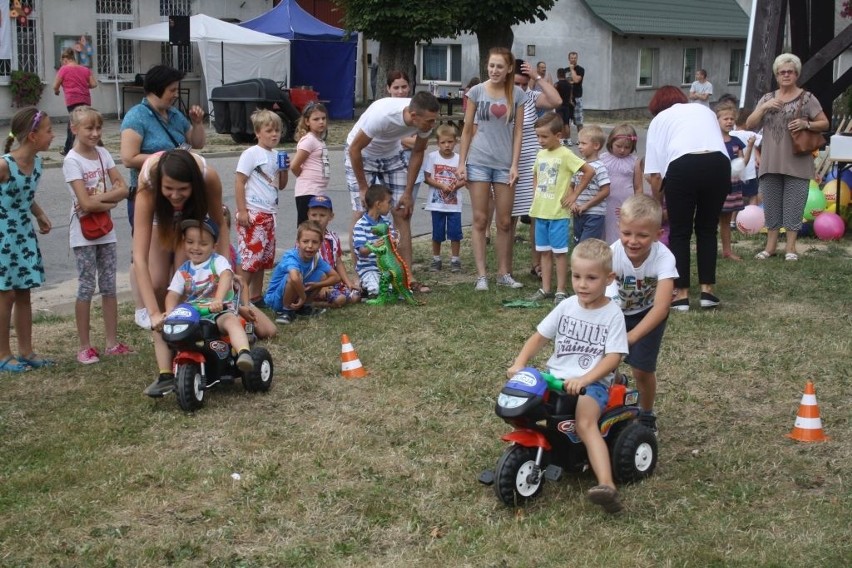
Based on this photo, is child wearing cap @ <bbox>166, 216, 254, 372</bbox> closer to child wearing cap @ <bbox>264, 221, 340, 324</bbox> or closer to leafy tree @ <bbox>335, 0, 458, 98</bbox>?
child wearing cap @ <bbox>264, 221, 340, 324</bbox>

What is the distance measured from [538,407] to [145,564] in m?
1.69

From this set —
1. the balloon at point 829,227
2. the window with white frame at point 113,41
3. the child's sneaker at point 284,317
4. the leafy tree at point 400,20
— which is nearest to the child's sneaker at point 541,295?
the child's sneaker at point 284,317

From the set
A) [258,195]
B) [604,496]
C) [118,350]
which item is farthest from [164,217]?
[604,496]

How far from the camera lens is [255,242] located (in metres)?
8.47

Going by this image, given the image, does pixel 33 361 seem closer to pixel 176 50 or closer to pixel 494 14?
pixel 494 14

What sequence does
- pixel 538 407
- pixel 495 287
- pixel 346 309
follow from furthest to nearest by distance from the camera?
pixel 495 287 < pixel 346 309 < pixel 538 407

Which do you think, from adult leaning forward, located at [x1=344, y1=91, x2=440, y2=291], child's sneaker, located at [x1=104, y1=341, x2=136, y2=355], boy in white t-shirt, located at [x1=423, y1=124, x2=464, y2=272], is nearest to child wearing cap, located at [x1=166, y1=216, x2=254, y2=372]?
child's sneaker, located at [x1=104, y1=341, x2=136, y2=355]

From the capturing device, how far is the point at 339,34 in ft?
106

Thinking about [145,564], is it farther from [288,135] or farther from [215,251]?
[288,135]

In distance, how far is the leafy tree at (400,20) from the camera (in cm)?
2925

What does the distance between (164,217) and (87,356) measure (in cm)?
131

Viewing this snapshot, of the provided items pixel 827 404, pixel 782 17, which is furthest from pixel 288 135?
pixel 827 404

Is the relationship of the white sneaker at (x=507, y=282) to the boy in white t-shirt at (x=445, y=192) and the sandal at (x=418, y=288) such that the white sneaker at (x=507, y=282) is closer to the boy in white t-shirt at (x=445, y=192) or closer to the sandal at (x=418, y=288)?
the sandal at (x=418, y=288)

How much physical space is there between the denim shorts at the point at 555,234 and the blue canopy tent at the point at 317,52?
79.1 feet
